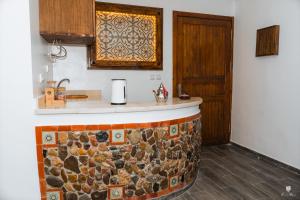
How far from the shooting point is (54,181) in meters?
2.13

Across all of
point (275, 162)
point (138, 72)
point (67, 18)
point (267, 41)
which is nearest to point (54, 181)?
point (67, 18)

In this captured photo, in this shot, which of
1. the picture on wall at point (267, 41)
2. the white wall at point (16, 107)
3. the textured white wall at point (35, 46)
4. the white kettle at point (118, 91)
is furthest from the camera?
the picture on wall at point (267, 41)

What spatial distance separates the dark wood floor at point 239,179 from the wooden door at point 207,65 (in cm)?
78

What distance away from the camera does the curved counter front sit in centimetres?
211

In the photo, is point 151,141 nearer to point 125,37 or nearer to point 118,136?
point 118,136

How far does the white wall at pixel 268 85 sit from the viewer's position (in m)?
3.09

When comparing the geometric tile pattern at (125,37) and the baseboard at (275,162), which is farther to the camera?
the geometric tile pattern at (125,37)

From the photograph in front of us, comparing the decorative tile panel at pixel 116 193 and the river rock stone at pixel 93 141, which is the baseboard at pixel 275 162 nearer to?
A: the decorative tile panel at pixel 116 193

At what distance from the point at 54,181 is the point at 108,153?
0.56 metres

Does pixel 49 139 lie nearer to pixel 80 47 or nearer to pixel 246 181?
pixel 80 47

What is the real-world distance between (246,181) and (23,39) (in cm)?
295

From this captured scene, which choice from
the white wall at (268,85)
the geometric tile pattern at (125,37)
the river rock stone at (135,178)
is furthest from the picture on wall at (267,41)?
the river rock stone at (135,178)

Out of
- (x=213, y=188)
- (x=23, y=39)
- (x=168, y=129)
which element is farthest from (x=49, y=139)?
(x=213, y=188)

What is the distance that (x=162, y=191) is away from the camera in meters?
2.43
